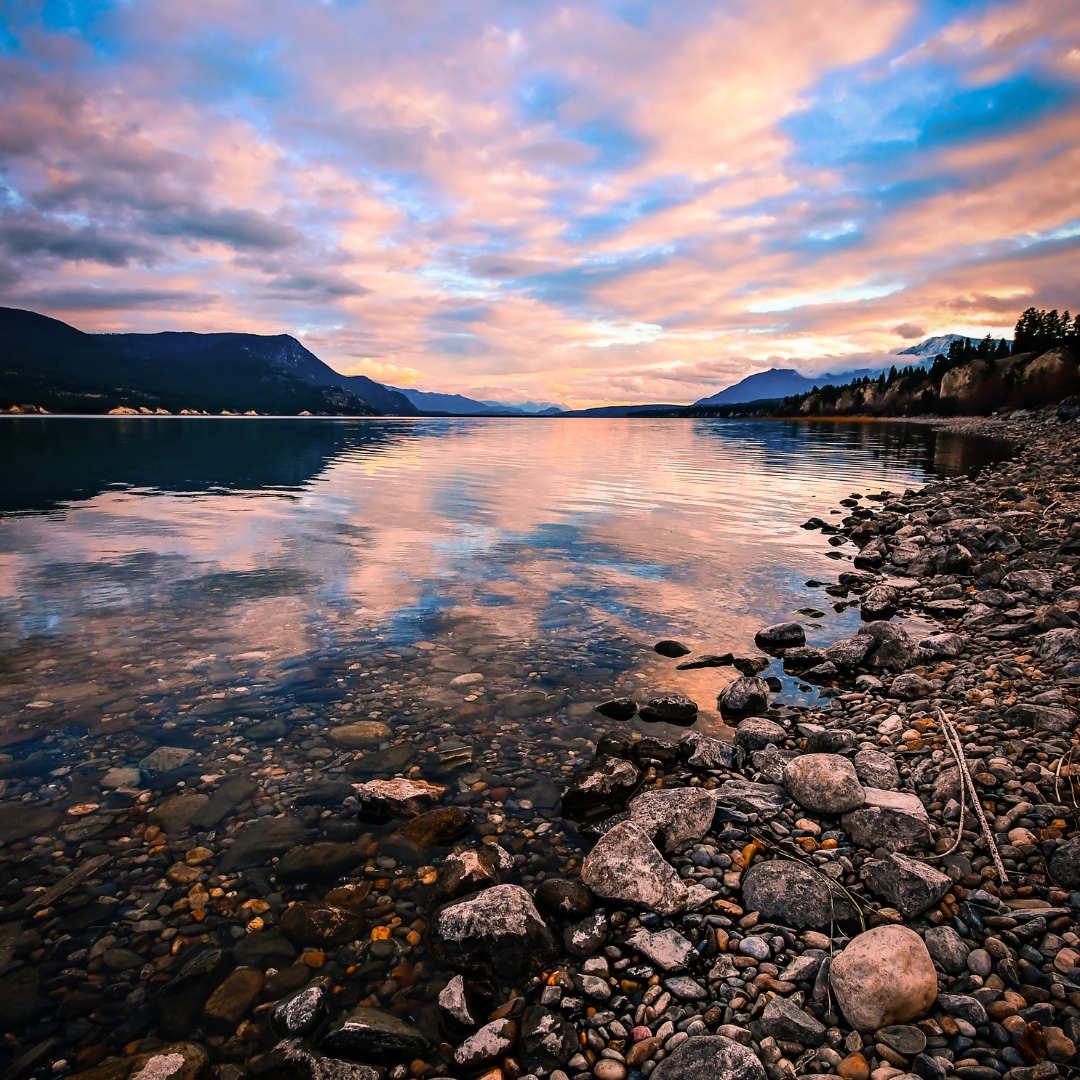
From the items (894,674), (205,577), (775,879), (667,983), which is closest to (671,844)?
(775,879)

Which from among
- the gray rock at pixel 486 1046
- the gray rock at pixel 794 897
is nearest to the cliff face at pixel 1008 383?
the gray rock at pixel 794 897

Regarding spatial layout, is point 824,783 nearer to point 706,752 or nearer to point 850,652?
point 706,752

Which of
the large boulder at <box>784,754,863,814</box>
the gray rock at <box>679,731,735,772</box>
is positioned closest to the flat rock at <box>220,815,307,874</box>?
the gray rock at <box>679,731,735,772</box>

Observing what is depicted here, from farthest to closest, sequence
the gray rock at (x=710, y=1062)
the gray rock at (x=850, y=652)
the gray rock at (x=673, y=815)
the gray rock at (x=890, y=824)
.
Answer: the gray rock at (x=850, y=652), the gray rock at (x=673, y=815), the gray rock at (x=890, y=824), the gray rock at (x=710, y=1062)

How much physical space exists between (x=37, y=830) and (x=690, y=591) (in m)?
16.7

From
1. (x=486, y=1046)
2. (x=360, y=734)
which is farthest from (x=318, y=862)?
(x=486, y=1046)

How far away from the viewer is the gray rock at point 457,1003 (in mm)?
5438

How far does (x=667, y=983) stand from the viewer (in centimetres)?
575

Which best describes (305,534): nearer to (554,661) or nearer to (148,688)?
(148,688)

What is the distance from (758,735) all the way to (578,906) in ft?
16.0

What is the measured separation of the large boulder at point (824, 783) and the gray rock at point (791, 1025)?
10.8ft

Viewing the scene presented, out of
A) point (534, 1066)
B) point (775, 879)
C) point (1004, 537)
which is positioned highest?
point (1004, 537)

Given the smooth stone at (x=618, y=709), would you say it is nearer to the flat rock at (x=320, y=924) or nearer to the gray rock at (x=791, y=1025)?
the flat rock at (x=320, y=924)

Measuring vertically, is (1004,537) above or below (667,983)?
above
